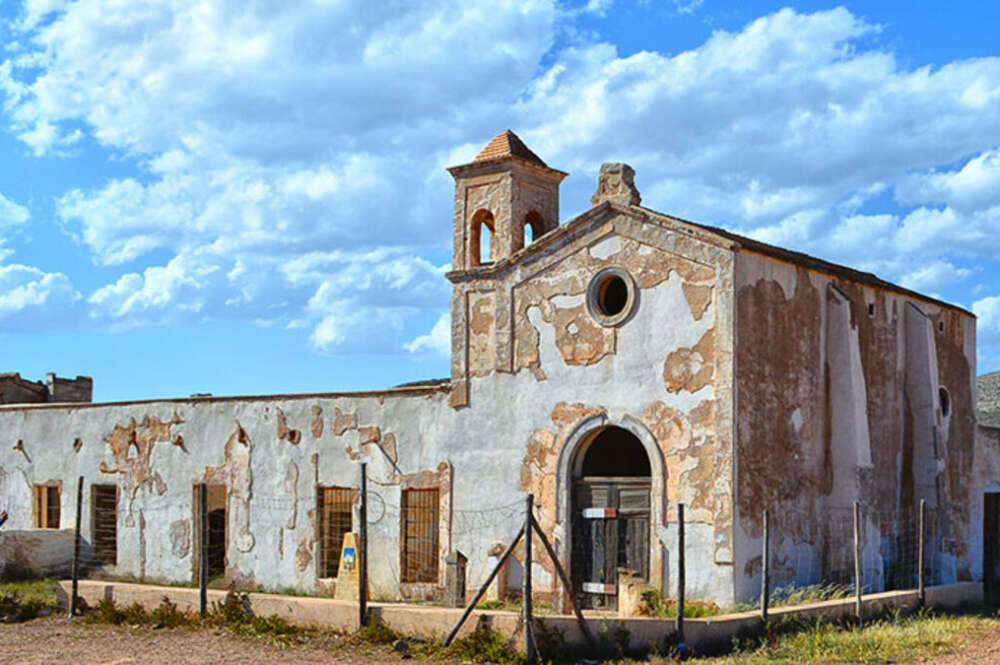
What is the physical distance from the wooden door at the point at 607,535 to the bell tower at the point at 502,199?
425 centimetres

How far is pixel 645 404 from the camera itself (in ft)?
57.2

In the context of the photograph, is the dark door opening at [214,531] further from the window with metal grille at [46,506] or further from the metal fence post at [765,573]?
the metal fence post at [765,573]

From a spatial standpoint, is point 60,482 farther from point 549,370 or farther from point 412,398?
point 549,370

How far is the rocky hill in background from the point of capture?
1623 inches

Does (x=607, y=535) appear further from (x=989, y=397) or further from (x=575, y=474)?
(x=989, y=397)

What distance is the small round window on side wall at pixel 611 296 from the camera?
17750 mm

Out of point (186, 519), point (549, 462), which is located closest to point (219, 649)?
point (549, 462)

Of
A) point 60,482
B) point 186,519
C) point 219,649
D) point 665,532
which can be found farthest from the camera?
point 60,482

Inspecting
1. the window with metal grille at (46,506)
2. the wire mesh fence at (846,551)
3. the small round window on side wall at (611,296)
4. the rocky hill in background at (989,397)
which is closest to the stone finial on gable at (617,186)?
the small round window on side wall at (611,296)

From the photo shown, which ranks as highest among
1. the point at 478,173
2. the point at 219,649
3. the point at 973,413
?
the point at 478,173

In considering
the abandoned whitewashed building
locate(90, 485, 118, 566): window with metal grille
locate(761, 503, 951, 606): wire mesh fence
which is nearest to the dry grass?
locate(761, 503, 951, 606): wire mesh fence

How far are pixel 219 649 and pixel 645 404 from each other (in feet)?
22.4

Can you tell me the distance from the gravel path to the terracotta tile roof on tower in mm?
8652

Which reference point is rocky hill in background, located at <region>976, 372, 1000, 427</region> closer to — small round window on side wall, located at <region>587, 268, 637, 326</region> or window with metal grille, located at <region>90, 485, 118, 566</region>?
small round window on side wall, located at <region>587, 268, 637, 326</region>
